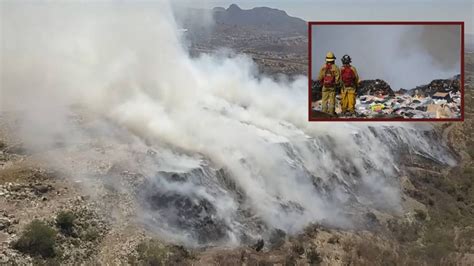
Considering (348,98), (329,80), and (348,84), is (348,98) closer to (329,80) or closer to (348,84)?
(348,84)

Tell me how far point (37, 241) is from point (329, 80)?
13.9 meters

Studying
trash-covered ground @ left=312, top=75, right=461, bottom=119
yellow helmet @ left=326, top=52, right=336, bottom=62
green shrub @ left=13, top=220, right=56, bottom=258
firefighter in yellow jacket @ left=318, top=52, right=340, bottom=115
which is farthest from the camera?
trash-covered ground @ left=312, top=75, right=461, bottom=119

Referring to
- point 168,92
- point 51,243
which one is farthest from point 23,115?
point 51,243

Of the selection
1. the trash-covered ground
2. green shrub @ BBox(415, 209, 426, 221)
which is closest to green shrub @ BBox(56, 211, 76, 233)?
the trash-covered ground

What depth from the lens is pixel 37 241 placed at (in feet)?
81.6

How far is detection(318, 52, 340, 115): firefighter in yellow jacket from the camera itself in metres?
25.6

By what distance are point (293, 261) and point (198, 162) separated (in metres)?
8.98

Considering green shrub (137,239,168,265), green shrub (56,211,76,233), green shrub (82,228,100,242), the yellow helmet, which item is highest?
the yellow helmet

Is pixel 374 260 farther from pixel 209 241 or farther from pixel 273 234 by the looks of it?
pixel 209 241

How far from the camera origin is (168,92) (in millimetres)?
43781

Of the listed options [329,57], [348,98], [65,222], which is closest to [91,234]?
[65,222]

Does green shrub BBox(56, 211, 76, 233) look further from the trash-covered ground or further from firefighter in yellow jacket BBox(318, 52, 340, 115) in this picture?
firefighter in yellow jacket BBox(318, 52, 340, 115)

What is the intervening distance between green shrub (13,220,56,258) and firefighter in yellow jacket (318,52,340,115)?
1308 cm

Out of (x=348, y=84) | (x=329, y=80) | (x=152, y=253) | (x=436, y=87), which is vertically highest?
(x=329, y=80)
